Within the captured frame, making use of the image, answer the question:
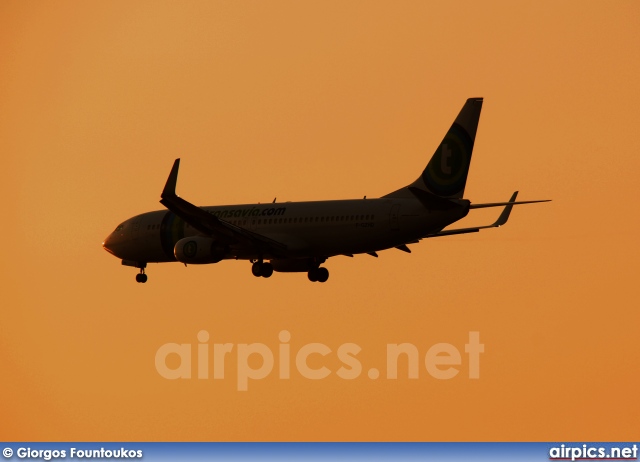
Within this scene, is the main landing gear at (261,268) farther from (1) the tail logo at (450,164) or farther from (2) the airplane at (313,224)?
(1) the tail logo at (450,164)

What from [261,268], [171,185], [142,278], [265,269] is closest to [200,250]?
[261,268]

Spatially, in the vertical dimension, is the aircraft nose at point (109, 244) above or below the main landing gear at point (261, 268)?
above

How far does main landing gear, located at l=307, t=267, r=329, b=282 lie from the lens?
4129 inches

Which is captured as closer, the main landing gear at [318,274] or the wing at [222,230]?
the wing at [222,230]

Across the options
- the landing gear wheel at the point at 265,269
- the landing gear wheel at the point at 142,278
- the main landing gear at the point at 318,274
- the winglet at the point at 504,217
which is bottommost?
the landing gear wheel at the point at 265,269

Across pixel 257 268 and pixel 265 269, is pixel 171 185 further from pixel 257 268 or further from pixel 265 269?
pixel 265 269

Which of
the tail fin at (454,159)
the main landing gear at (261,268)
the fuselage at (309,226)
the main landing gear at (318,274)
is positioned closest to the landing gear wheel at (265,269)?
the main landing gear at (261,268)

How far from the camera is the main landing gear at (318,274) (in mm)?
104875

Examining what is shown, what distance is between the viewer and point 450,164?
314 ft

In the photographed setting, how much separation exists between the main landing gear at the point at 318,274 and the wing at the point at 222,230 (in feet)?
13.9

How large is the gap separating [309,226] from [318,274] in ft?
18.8

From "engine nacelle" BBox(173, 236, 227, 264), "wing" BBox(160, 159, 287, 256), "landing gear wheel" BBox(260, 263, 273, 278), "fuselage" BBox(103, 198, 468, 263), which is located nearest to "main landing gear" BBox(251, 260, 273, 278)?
"landing gear wheel" BBox(260, 263, 273, 278)

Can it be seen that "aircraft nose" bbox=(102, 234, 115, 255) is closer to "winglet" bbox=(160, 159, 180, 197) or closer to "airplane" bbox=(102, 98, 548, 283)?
"airplane" bbox=(102, 98, 548, 283)

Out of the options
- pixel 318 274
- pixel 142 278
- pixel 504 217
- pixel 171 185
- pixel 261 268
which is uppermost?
pixel 142 278
